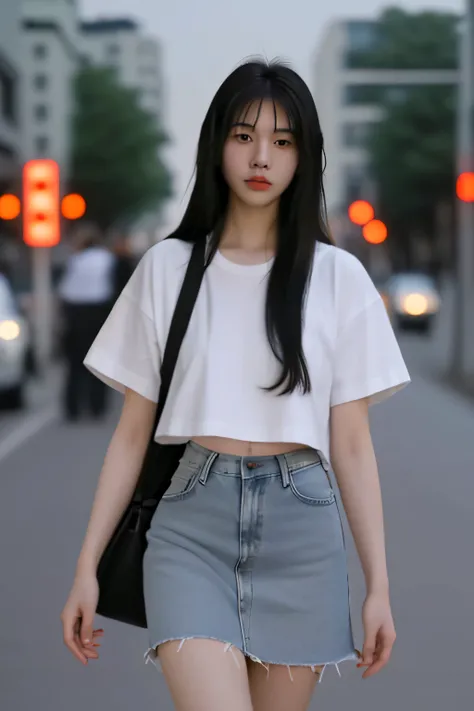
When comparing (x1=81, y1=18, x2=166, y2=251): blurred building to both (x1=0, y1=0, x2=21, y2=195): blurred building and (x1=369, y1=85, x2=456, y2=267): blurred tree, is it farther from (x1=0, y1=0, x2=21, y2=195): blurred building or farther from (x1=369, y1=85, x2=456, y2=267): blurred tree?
(x1=0, y1=0, x2=21, y2=195): blurred building

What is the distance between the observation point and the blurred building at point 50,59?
4220 inches

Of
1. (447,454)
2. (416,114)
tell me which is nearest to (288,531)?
(447,454)

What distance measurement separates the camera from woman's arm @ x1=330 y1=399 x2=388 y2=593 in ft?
9.31

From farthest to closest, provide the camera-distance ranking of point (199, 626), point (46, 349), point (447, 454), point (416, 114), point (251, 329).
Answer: point (416, 114) → point (46, 349) → point (447, 454) → point (251, 329) → point (199, 626)

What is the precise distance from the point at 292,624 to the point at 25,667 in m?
2.78

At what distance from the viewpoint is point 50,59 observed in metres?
112

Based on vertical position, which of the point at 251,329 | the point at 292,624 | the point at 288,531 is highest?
the point at 251,329

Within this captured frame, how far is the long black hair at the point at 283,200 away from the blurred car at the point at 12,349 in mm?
12219

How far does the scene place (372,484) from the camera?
9.37 ft

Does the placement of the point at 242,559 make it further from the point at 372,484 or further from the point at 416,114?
the point at 416,114

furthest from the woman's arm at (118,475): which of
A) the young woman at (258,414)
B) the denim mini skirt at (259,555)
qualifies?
the denim mini skirt at (259,555)

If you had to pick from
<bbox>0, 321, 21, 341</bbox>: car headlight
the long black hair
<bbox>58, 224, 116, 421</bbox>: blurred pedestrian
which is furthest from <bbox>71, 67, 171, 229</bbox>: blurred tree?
the long black hair

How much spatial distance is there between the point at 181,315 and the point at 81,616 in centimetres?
59

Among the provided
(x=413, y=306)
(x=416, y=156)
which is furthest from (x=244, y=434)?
(x=416, y=156)
